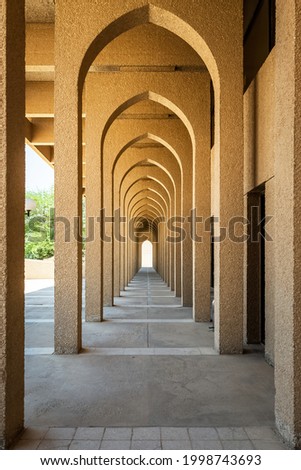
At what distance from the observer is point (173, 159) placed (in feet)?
48.2

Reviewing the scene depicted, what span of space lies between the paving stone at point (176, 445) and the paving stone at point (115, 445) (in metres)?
0.29

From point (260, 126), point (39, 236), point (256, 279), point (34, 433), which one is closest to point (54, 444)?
point (34, 433)

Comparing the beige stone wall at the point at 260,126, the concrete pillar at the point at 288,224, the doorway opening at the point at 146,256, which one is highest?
the beige stone wall at the point at 260,126

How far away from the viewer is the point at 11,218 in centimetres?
357

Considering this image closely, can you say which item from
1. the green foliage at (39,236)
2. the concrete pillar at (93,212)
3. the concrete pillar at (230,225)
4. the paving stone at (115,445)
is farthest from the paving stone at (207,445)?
the green foliage at (39,236)

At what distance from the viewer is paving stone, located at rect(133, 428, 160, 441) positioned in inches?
146

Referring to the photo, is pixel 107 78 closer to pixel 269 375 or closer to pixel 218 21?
pixel 218 21

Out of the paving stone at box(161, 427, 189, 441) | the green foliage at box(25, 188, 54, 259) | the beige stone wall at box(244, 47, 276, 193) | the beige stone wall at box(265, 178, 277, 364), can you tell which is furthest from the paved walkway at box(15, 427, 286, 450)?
the green foliage at box(25, 188, 54, 259)

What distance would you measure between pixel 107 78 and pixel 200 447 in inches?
317

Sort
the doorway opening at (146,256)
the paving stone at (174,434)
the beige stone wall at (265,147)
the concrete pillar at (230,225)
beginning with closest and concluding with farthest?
the paving stone at (174,434)
the beige stone wall at (265,147)
the concrete pillar at (230,225)
the doorway opening at (146,256)

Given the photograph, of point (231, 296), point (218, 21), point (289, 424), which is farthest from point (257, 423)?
point (218, 21)

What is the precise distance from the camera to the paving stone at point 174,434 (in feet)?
12.1

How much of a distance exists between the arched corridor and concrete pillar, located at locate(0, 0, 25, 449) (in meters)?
0.02

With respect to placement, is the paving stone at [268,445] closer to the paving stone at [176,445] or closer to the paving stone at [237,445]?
the paving stone at [237,445]
